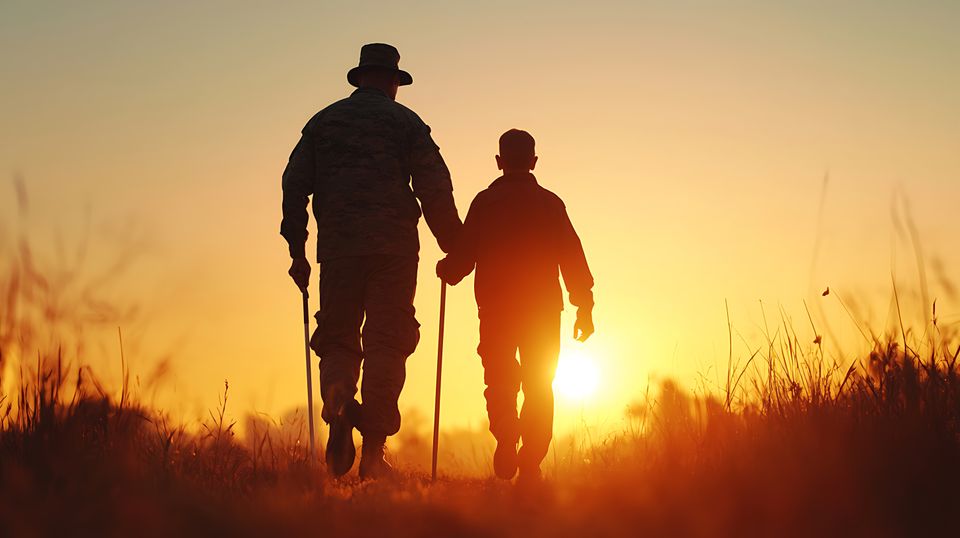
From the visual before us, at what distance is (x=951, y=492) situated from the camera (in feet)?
17.7

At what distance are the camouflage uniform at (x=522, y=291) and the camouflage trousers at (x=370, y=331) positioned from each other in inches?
22.7

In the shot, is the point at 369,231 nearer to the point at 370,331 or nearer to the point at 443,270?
the point at 443,270

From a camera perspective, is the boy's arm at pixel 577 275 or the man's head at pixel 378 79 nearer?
the boy's arm at pixel 577 275

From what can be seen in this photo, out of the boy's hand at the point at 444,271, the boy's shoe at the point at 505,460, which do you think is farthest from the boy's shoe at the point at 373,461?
the boy's hand at the point at 444,271

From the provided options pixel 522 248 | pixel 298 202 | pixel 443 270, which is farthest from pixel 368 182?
pixel 522 248

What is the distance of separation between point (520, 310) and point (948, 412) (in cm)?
273

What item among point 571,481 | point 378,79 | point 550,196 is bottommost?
point 571,481

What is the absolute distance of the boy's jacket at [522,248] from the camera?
25.1ft

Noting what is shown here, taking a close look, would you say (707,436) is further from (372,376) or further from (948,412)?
(372,376)

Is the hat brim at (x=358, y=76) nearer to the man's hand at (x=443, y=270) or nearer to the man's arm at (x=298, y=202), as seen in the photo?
the man's arm at (x=298, y=202)

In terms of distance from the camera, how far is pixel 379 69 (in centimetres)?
847

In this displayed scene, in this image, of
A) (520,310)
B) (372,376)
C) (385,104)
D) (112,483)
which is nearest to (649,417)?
(520,310)

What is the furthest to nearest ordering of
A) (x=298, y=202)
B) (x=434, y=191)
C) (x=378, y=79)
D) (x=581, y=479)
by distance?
(x=378, y=79) → (x=298, y=202) → (x=434, y=191) → (x=581, y=479)

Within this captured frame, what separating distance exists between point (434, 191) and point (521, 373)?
1447 millimetres
